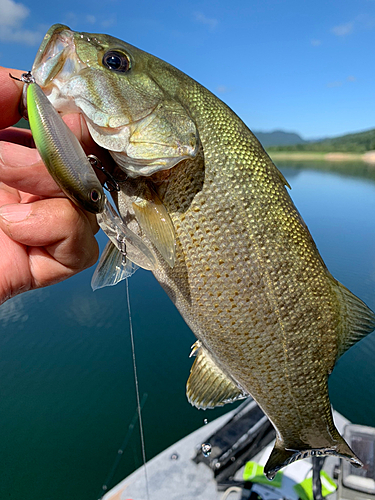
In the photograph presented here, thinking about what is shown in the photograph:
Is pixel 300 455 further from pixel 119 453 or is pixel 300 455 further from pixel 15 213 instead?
pixel 119 453

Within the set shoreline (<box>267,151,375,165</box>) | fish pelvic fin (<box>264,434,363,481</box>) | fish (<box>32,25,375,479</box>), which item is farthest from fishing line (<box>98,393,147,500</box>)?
shoreline (<box>267,151,375,165</box>)

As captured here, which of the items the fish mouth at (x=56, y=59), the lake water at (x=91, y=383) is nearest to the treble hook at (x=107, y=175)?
the fish mouth at (x=56, y=59)

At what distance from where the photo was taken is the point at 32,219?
1.31 m

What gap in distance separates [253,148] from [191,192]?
0.35 m

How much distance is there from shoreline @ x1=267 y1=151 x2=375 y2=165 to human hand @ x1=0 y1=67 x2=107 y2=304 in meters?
66.9

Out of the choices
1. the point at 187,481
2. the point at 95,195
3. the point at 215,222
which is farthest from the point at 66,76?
the point at 187,481

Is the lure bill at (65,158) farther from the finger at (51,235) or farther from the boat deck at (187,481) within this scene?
the boat deck at (187,481)

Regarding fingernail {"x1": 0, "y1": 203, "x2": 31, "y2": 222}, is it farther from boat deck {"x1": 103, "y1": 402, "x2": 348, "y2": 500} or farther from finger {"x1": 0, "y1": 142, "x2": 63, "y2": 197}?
boat deck {"x1": 103, "y1": 402, "x2": 348, "y2": 500}

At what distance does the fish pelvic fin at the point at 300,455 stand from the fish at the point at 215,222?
1.0 inches

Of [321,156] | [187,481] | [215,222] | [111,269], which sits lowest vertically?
[187,481]

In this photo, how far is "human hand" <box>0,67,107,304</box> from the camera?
125cm

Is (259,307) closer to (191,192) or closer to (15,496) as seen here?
(191,192)

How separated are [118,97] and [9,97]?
45cm

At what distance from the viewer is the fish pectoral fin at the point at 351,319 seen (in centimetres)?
174
